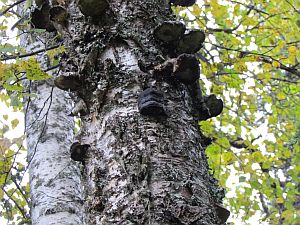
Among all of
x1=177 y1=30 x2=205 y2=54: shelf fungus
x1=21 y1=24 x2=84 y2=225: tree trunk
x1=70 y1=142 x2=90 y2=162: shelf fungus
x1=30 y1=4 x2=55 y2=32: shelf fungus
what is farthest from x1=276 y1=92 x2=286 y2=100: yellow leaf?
x1=70 y1=142 x2=90 y2=162: shelf fungus

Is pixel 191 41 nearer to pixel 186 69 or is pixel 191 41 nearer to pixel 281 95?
pixel 186 69

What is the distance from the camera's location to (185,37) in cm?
155

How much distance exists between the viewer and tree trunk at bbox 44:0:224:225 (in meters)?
1.13

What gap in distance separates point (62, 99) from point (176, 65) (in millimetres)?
1922

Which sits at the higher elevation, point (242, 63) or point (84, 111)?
point (242, 63)

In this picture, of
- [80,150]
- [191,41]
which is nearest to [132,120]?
[80,150]

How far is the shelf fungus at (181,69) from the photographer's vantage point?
4.43ft

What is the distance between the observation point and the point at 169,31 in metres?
1.50

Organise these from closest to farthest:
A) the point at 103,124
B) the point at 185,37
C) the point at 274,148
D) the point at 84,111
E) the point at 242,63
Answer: the point at 103,124
the point at 84,111
the point at 185,37
the point at 242,63
the point at 274,148

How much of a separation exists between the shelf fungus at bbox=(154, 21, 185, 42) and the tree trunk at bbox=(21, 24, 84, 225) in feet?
3.27

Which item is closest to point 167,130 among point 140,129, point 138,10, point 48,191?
point 140,129

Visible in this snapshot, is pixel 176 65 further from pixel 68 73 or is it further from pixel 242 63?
pixel 242 63

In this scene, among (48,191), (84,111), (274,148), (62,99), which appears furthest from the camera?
(274,148)

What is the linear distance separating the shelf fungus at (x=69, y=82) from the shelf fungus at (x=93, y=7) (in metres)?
0.22
